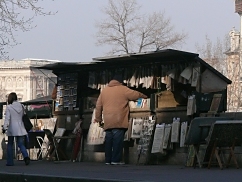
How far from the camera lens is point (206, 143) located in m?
16.2

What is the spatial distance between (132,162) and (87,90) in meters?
3.36

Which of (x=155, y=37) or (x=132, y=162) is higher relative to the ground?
(x=155, y=37)

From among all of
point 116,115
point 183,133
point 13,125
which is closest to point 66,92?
point 13,125

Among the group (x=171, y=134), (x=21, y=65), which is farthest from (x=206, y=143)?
Answer: (x=21, y=65)

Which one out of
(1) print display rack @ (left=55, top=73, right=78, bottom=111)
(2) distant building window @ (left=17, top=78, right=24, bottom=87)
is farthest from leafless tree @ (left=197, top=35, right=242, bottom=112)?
(2) distant building window @ (left=17, top=78, right=24, bottom=87)

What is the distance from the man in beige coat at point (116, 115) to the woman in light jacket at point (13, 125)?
2.25 metres

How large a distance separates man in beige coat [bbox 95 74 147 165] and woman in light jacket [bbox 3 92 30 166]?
2.25 meters

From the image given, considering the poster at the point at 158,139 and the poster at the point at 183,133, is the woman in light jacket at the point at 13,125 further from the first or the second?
the poster at the point at 183,133

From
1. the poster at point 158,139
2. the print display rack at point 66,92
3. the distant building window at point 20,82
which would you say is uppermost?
the distant building window at point 20,82

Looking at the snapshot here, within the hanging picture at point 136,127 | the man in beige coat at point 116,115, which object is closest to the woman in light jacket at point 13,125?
the man in beige coat at point 116,115

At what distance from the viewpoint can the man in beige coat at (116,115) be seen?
17953 millimetres

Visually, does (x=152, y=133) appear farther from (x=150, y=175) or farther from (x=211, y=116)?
(x=150, y=175)

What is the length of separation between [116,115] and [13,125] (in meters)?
2.78

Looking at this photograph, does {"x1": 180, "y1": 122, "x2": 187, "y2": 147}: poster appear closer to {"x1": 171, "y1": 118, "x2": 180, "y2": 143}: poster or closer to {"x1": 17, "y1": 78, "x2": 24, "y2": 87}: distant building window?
{"x1": 171, "y1": 118, "x2": 180, "y2": 143}: poster
